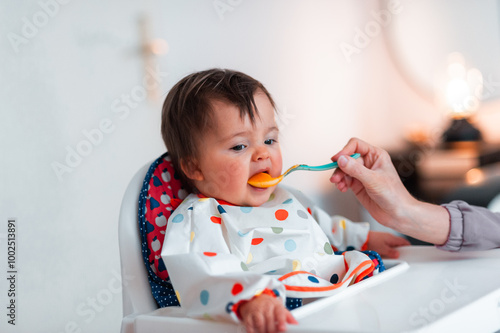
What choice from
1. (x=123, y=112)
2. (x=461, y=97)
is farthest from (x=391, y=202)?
(x=461, y=97)

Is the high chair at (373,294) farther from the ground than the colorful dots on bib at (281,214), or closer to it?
closer to it

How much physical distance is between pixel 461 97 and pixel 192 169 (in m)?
2.09

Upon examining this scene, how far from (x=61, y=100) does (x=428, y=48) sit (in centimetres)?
201

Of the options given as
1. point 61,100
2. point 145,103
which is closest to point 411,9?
point 145,103

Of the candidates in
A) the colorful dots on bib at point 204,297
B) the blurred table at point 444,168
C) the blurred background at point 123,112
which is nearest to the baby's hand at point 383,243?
the colorful dots on bib at point 204,297

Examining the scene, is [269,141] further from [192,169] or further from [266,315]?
[266,315]

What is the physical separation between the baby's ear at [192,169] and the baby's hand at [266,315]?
0.36m

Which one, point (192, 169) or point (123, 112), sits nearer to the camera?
point (192, 169)

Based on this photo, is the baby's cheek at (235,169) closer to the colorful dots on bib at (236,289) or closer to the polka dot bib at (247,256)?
the polka dot bib at (247,256)

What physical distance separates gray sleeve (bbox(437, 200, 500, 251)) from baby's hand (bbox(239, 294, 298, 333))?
499mm

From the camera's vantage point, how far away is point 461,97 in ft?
8.80

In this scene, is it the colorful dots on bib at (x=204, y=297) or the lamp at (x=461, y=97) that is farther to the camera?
the lamp at (x=461, y=97)

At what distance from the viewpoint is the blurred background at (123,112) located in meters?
1.33

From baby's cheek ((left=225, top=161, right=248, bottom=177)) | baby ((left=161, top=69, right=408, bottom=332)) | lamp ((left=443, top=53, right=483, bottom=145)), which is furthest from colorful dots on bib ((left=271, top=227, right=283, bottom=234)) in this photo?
lamp ((left=443, top=53, right=483, bottom=145))
